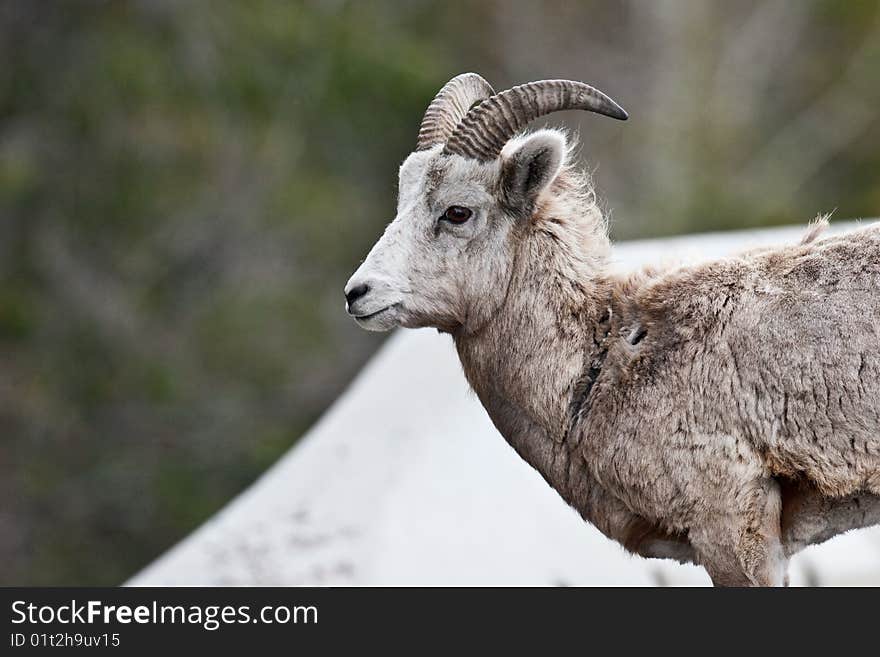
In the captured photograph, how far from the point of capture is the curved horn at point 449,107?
7020 millimetres

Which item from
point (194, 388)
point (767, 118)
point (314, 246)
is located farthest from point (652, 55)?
→ point (194, 388)

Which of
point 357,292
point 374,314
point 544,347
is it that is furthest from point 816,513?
point 357,292

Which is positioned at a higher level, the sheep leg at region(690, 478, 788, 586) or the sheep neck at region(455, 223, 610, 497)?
the sheep neck at region(455, 223, 610, 497)

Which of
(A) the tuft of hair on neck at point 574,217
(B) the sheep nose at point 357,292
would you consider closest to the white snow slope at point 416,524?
(A) the tuft of hair on neck at point 574,217

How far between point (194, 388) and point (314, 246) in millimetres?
3525

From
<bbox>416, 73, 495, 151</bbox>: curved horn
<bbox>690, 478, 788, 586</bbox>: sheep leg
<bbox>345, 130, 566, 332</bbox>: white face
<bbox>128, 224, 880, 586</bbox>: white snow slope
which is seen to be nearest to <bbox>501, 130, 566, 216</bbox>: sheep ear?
<bbox>345, 130, 566, 332</bbox>: white face

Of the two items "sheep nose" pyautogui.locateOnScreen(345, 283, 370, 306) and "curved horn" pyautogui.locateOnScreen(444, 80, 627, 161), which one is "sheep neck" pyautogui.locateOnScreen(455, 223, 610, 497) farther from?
"sheep nose" pyautogui.locateOnScreen(345, 283, 370, 306)

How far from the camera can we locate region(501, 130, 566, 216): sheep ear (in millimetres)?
6508

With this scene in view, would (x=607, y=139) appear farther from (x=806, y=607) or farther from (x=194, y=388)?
(x=806, y=607)

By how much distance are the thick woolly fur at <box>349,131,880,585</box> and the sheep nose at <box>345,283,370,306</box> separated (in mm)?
39

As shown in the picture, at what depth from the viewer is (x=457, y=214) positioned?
21.8 feet

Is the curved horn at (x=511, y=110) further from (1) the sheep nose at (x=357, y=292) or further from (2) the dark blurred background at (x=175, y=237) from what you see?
(2) the dark blurred background at (x=175, y=237)

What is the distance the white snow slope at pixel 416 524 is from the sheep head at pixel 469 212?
266 centimetres

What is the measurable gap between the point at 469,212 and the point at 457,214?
57mm
